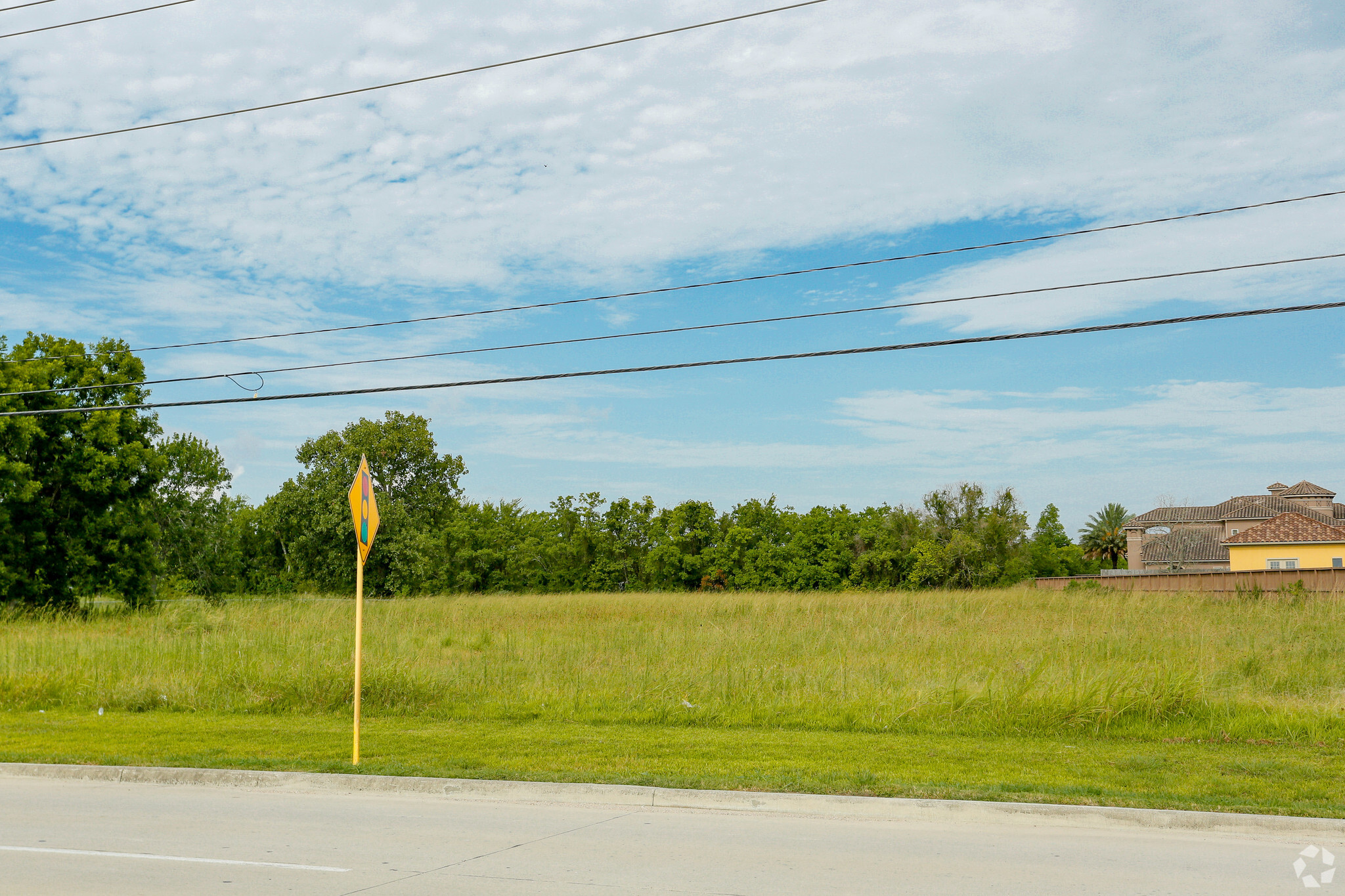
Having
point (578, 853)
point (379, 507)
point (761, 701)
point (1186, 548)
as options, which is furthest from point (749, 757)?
point (1186, 548)

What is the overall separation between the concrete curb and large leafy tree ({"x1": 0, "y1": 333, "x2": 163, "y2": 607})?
3110 centimetres

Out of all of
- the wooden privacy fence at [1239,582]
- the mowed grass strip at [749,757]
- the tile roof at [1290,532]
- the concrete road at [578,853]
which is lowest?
the mowed grass strip at [749,757]

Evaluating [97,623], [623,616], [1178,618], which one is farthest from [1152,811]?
[97,623]

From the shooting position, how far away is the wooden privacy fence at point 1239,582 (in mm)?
33281

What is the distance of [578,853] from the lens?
712 centimetres

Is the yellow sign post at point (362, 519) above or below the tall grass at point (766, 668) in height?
above

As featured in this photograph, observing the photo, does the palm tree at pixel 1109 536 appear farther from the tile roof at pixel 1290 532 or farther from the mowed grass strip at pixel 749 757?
the mowed grass strip at pixel 749 757

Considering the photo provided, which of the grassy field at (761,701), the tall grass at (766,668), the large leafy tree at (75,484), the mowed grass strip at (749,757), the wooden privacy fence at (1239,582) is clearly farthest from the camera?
the large leafy tree at (75,484)

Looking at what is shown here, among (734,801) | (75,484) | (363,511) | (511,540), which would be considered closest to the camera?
(734,801)

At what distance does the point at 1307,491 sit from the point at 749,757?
291 feet

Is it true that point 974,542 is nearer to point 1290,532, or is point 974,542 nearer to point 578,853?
point 1290,532

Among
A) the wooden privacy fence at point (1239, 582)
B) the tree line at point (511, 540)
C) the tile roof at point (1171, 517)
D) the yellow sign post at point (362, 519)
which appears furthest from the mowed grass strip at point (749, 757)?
the tile roof at point (1171, 517)

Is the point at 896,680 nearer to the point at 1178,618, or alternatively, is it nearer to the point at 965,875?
the point at 965,875

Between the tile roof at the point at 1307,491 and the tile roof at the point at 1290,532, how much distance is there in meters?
20.6
